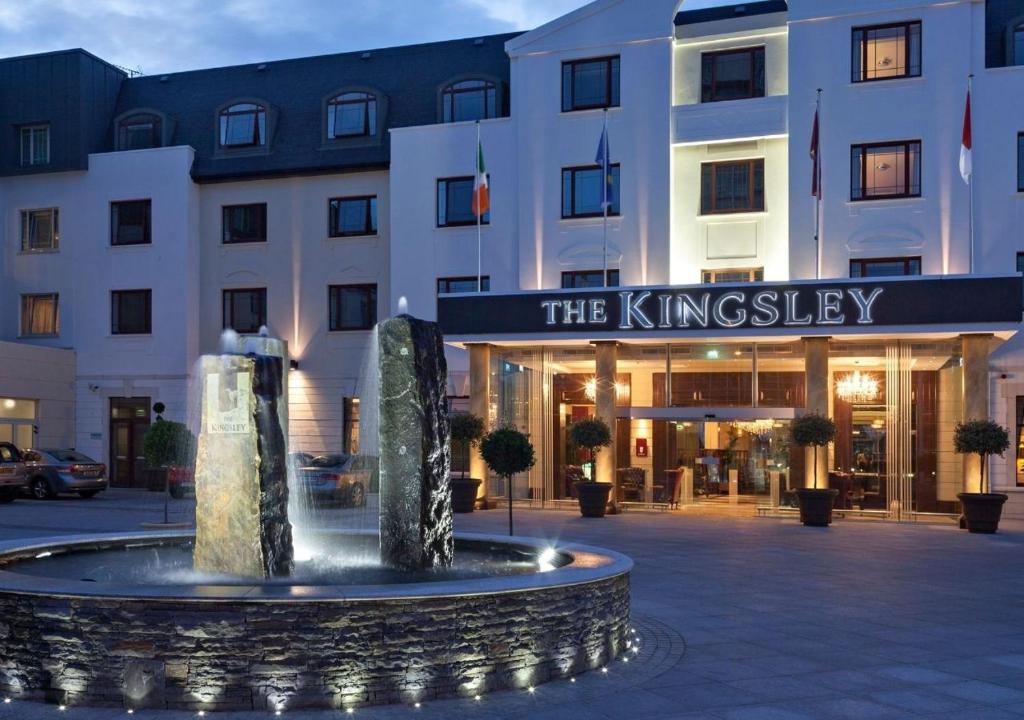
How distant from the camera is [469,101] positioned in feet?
101

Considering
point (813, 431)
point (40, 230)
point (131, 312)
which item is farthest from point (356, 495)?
point (40, 230)

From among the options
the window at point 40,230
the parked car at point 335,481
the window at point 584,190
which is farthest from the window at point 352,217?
the window at point 40,230

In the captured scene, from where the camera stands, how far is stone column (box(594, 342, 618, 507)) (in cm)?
2494

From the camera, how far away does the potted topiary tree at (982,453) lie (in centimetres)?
2128

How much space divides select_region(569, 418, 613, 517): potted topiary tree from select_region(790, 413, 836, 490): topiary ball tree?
14.3ft

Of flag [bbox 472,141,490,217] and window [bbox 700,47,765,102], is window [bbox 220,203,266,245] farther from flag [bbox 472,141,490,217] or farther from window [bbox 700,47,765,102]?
window [bbox 700,47,765,102]

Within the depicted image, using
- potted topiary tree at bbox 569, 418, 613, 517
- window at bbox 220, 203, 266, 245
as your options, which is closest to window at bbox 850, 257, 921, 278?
potted topiary tree at bbox 569, 418, 613, 517

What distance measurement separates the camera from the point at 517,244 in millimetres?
28453

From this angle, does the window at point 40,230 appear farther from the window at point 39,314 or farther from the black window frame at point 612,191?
the black window frame at point 612,191

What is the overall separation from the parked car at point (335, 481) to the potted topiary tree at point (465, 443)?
3.05 metres

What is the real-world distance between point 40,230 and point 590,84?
19.0m

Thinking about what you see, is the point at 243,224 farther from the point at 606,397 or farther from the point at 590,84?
the point at 606,397

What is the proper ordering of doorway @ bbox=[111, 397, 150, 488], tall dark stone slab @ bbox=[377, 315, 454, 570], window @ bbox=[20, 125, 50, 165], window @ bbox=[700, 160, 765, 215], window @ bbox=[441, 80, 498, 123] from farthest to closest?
window @ bbox=[20, 125, 50, 165], doorway @ bbox=[111, 397, 150, 488], window @ bbox=[441, 80, 498, 123], window @ bbox=[700, 160, 765, 215], tall dark stone slab @ bbox=[377, 315, 454, 570]

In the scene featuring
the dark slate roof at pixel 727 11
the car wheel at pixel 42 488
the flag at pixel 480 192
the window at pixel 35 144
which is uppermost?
the dark slate roof at pixel 727 11
